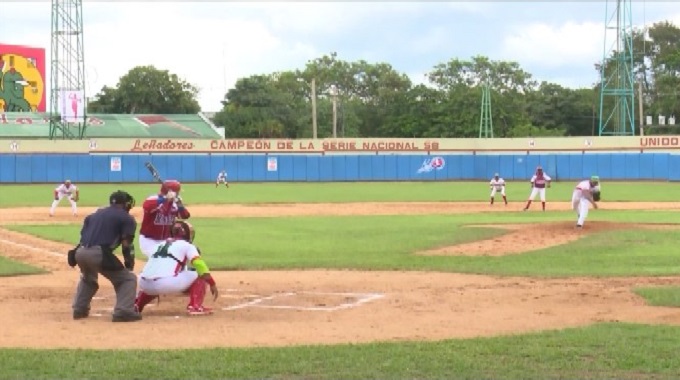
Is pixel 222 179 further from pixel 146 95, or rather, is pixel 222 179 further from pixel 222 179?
pixel 146 95

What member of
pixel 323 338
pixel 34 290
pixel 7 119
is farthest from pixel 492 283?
pixel 7 119

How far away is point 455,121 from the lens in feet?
360

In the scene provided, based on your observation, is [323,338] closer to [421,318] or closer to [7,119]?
[421,318]

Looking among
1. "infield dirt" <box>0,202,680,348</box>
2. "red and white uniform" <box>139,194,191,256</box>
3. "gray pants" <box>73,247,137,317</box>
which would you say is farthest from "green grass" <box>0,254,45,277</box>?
"gray pants" <box>73,247,137,317</box>

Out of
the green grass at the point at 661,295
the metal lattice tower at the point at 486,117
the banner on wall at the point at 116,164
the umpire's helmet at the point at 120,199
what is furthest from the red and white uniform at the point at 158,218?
the metal lattice tower at the point at 486,117

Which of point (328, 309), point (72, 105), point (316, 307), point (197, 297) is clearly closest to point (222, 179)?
point (72, 105)

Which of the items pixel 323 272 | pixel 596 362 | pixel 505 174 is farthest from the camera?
pixel 505 174

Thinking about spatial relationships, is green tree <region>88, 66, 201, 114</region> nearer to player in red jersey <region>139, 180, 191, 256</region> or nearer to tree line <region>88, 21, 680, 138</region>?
tree line <region>88, 21, 680, 138</region>

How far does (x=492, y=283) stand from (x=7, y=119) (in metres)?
88.4

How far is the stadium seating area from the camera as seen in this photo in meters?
94.6

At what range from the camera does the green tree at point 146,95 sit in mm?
120375

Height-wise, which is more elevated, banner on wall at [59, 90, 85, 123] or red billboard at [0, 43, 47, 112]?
red billboard at [0, 43, 47, 112]

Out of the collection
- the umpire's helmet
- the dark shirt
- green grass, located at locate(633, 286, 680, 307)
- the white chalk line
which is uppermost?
the umpire's helmet

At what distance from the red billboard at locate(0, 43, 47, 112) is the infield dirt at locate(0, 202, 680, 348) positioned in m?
87.4
